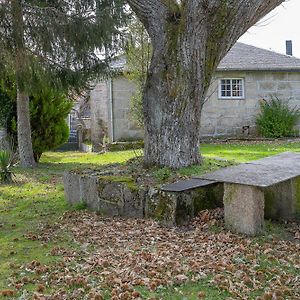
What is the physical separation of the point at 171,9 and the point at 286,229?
3.36 meters

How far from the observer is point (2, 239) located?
5145 mm

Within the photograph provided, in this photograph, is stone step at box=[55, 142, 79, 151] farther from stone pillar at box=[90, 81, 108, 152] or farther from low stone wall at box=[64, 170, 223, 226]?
low stone wall at box=[64, 170, 223, 226]

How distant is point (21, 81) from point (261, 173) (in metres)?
6.67

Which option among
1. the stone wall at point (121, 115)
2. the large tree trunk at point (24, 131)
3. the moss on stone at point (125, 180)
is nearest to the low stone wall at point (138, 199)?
the moss on stone at point (125, 180)

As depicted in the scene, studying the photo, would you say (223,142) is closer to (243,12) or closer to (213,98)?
(213,98)

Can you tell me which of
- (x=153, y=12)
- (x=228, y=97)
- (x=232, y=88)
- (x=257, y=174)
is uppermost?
(x=153, y=12)

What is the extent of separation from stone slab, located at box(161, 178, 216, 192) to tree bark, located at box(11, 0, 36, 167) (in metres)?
5.15

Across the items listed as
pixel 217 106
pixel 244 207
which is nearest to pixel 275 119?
pixel 217 106

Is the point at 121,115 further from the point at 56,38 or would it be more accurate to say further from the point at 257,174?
the point at 257,174

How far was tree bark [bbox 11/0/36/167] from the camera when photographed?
9086mm

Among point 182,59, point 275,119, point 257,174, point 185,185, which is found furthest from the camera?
point 275,119

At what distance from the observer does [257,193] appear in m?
4.59

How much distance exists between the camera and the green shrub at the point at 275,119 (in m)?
18.1

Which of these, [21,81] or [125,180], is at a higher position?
[21,81]
